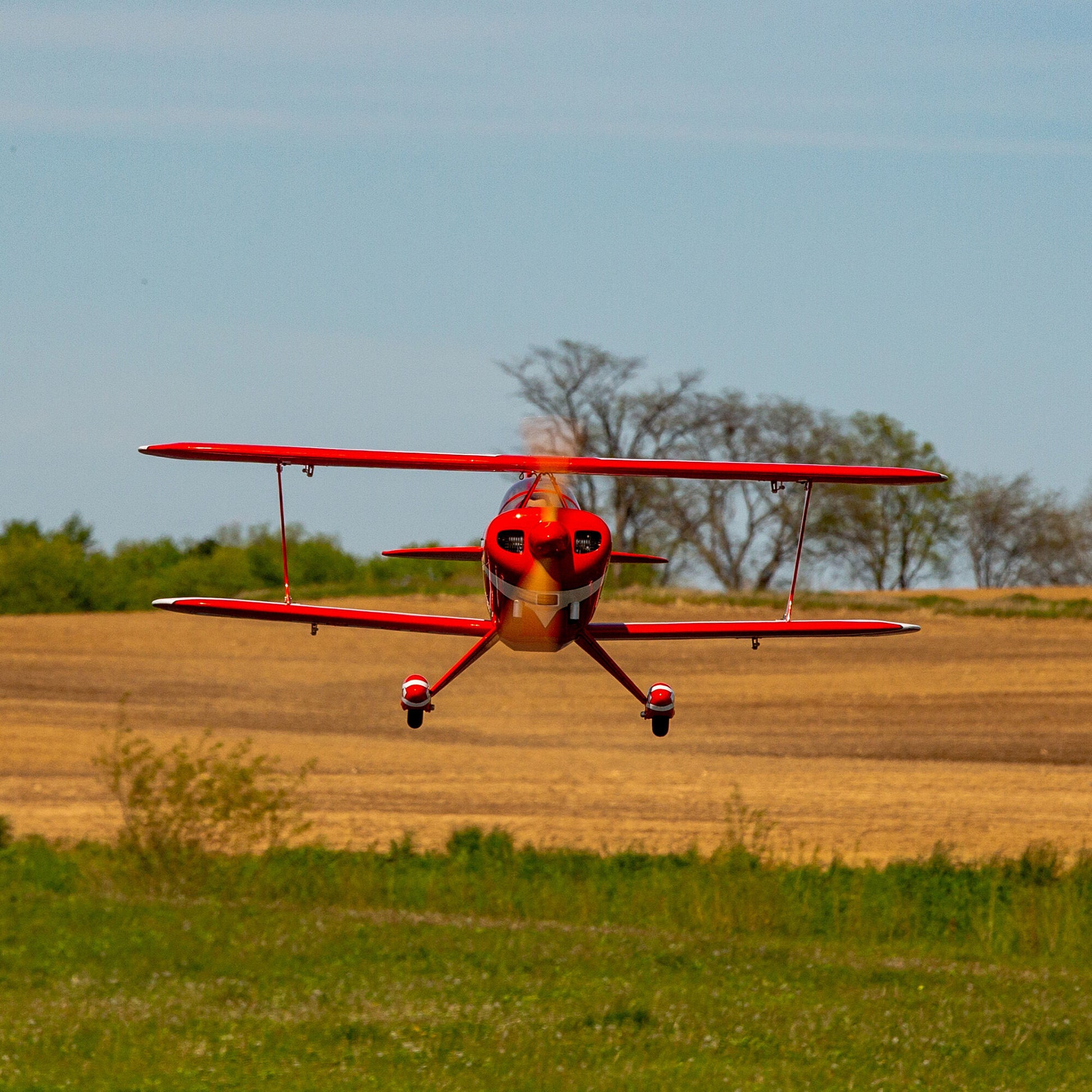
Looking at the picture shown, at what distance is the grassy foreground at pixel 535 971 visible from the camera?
116 m

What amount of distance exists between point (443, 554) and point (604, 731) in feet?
550

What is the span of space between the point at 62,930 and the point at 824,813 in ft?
225

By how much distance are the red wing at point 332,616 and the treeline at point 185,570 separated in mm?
757

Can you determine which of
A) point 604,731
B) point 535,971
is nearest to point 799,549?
point 535,971

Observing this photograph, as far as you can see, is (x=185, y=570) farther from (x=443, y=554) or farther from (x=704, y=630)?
(x=704, y=630)

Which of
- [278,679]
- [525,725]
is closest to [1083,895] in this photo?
[525,725]

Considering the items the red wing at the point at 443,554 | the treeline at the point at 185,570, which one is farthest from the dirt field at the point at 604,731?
the red wing at the point at 443,554

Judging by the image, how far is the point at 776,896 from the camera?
393ft

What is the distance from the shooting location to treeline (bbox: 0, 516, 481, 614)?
248 inches

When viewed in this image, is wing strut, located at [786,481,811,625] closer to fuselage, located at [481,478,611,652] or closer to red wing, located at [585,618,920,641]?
red wing, located at [585,618,920,641]

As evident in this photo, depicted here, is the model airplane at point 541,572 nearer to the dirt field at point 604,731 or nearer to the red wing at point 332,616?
the red wing at point 332,616

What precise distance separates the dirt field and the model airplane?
103 m

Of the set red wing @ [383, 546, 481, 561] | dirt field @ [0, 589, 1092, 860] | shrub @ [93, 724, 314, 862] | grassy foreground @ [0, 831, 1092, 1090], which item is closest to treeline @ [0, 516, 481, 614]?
red wing @ [383, 546, 481, 561]

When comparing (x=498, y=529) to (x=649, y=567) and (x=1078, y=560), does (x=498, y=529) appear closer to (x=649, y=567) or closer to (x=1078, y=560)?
(x=649, y=567)
